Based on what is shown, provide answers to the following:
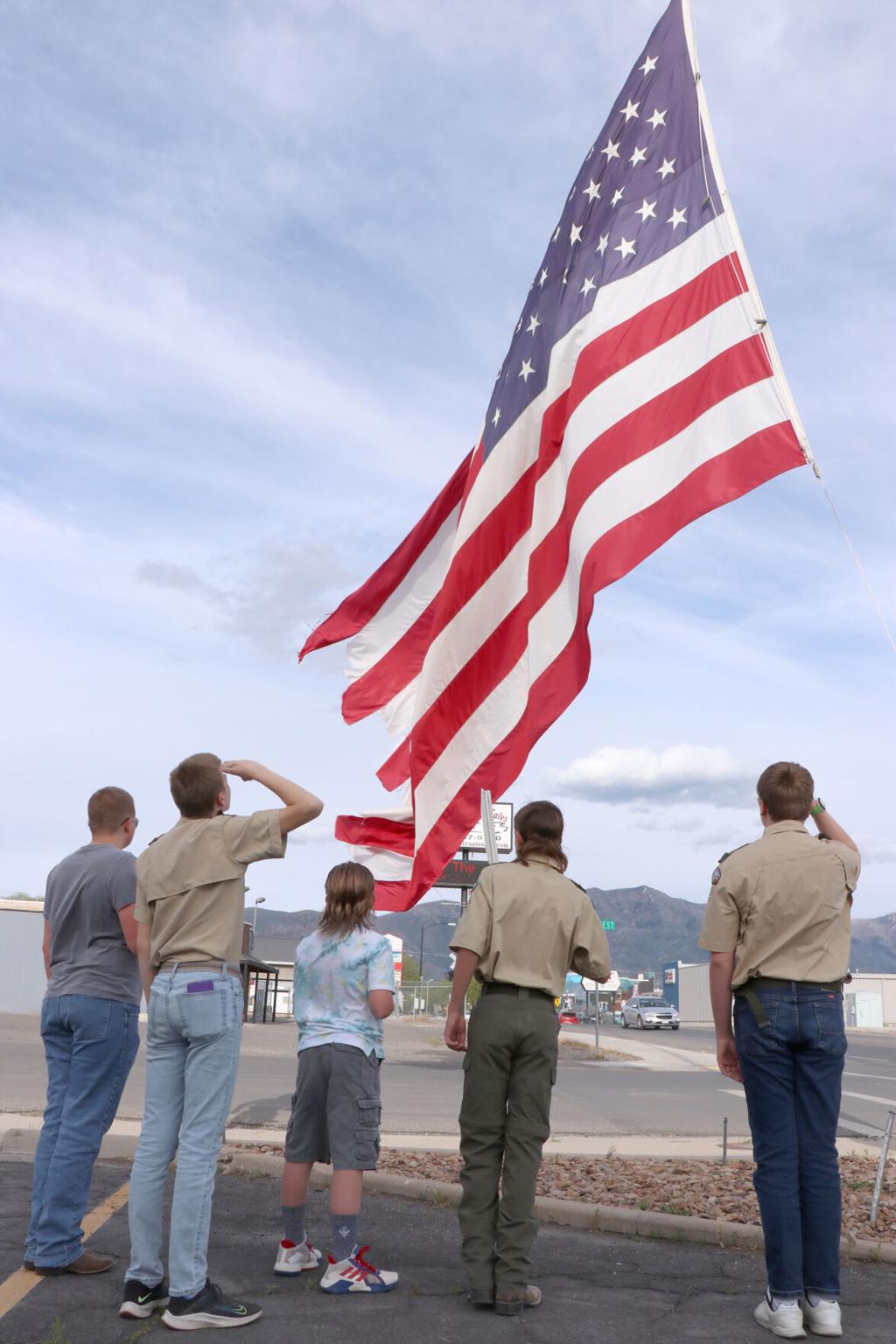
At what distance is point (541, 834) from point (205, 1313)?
7.16 ft

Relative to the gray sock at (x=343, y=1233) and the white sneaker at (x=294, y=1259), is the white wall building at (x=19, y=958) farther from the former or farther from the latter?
the gray sock at (x=343, y=1233)

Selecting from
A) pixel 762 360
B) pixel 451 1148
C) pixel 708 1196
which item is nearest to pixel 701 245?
pixel 762 360

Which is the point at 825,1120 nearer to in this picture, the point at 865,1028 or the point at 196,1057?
the point at 196,1057

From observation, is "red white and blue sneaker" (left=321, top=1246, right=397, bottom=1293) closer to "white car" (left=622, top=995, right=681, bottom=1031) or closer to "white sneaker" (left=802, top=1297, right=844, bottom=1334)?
"white sneaker" (left=802, top=1297, right=844, bottom=1334)

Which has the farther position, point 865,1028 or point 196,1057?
point 865,1028

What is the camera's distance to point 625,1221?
5945 millimetres

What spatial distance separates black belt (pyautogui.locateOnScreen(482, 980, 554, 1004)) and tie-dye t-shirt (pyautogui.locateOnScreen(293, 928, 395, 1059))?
426 millimetres

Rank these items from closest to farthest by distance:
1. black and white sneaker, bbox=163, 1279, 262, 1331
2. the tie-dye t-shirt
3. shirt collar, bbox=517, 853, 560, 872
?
1. black and white sneaker, bbox=163, 1279, 262, 1331
2. the tie-dye t-shirt
3. shirt collar, bbox=517, 853, 560, 872

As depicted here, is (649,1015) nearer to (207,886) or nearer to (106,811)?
(106,811)

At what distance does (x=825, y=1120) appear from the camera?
14.0 ft

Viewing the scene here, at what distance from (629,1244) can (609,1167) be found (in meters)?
2.44

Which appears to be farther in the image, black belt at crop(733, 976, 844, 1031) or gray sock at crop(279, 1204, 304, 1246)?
gray sock at crop(279, 1204, 304, 1246)

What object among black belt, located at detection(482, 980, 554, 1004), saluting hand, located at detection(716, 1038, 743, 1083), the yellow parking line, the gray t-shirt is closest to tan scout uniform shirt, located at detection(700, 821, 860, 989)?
saluting hand, located at detection(716, 1038, 743, 1083)

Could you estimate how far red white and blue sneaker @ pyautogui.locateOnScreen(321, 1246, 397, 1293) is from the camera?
4504mm
